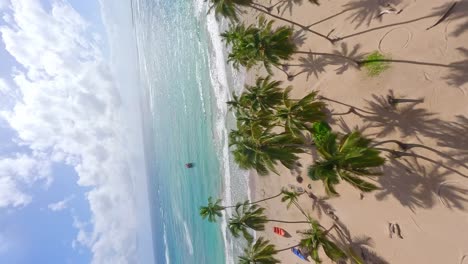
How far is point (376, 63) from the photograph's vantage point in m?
15.1

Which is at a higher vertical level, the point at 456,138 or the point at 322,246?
the point at 456,138

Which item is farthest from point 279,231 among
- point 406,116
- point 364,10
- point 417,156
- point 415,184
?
point 364,10

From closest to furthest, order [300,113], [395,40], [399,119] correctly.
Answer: [300,113]
[399,119]
[395,40]

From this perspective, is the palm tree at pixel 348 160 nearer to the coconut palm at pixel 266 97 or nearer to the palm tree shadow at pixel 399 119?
the palm tree shadow at pixel 399 119

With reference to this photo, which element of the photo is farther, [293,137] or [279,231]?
[279,231]

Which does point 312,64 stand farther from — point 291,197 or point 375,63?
point 291,197

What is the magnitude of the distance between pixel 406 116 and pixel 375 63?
123 inches

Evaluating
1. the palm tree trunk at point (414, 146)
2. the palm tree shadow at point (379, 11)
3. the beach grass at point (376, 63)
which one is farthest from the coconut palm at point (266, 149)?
the palm tree shadow at point (379, 11)

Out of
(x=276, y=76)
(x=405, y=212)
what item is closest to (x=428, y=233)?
(x=405, y=212)

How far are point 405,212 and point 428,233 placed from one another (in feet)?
4.17

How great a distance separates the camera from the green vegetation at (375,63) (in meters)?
14.8

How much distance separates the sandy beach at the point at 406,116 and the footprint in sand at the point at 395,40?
0.14 ft

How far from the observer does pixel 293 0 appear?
20.0m

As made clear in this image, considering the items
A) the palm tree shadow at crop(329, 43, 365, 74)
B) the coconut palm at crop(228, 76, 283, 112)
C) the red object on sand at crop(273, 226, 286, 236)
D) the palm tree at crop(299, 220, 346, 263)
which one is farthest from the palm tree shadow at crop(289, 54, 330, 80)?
the red object on sand at crop(273, 226, 286, 236)
